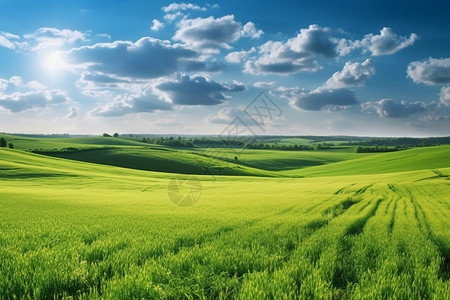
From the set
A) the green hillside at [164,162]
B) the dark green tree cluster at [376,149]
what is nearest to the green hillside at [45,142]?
the green hillside at [164,162]

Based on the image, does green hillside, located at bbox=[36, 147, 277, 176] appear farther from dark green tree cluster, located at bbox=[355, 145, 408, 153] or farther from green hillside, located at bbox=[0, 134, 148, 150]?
dark green tree cluster, located at bbox=[355, 145, 408, 153]

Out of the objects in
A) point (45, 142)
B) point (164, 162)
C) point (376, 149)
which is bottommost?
point (164, 162)

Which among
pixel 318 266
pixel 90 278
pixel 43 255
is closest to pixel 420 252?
pixel 318 266

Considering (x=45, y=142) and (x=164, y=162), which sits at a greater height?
(x=45, y=142)

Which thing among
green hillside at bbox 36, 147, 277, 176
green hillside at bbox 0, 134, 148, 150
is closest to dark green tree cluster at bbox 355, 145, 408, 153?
green hillside at bbox 36, 147, 277, 176

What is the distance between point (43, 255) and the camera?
5.39 m

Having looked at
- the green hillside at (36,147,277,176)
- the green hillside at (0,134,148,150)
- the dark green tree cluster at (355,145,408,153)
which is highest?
the green hillside at (0,134,148,150)

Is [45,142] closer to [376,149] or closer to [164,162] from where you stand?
[164,162]

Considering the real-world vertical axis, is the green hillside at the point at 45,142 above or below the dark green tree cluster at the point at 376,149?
above

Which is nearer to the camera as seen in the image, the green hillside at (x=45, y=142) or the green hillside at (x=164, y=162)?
the green hillside at (x=164, y=162)

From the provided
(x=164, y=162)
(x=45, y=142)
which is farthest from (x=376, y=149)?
(x=45, y=142)

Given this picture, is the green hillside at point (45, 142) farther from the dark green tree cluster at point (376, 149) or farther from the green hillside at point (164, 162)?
the dark green tree cluster at point (376, 149)

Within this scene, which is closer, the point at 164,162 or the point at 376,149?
the point at 164,162

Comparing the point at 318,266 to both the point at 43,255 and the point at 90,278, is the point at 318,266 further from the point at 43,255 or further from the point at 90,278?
the point at 43,255
